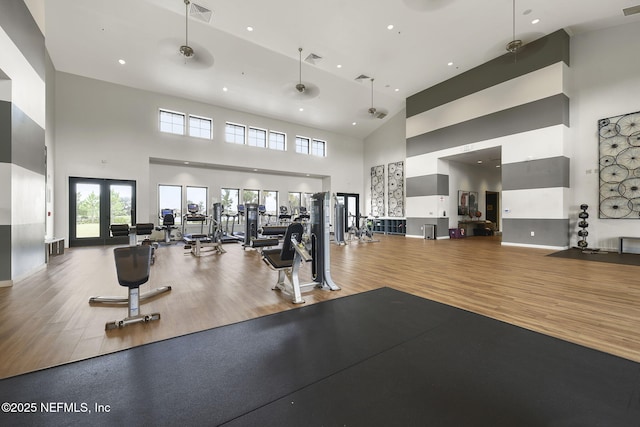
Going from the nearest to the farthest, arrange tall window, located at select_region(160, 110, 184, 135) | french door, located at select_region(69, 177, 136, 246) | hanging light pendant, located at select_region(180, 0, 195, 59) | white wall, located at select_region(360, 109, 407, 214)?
hanging light pendant, located at select_region(180, 0, 195, 59) → french door, located at select_region(69, 177, 136, 246) → tall window, located at select_region(160, 110, 184, 135) → white wall, located at select_region(360, 109, 407, 214)

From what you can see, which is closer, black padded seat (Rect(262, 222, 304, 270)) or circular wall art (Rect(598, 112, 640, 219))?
black padded seat (Rect(262, 222, 304, 270))

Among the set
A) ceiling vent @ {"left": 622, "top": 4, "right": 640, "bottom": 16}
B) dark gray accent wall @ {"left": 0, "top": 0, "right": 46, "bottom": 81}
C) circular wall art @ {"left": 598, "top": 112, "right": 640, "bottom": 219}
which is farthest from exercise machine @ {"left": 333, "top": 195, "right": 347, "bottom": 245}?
ceiling vent @ {"left": 622, "top": 4, "right": 640, "bottom": 16}

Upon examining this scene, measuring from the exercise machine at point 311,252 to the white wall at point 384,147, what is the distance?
9681mm

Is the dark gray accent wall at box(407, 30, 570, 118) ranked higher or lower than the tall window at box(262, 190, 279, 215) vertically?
higher

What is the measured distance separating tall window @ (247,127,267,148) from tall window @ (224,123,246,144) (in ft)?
1.07

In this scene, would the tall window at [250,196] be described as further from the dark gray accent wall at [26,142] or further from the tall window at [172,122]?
the dark gray accent wall at [26,142]

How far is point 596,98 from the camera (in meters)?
6.92

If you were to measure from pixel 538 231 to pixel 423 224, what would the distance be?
12.2 ft

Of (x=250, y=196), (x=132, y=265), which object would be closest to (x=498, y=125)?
(x=250, y=196)

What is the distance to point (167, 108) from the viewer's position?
9359 millimetres

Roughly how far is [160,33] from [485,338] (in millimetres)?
9313

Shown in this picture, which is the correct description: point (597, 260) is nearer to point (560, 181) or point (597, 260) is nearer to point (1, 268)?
point (560, 181)

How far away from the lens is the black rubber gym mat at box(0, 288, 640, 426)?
131 centimetres

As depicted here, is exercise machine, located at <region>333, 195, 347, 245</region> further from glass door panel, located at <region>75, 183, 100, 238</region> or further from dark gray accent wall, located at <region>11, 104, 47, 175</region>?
glass door panel, located at <region>75, 183, 100, 238</region>
